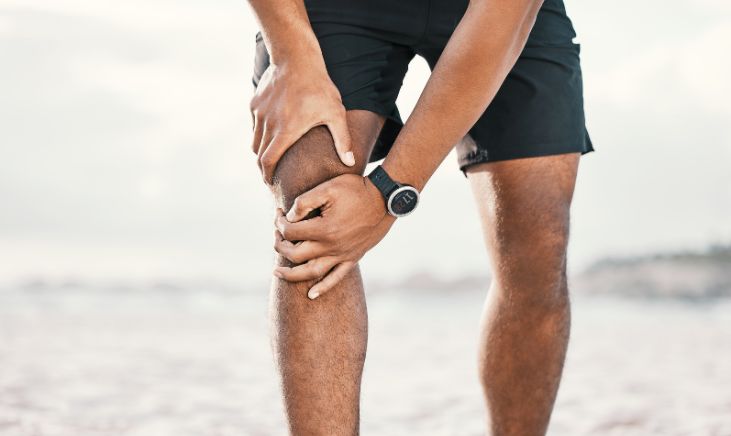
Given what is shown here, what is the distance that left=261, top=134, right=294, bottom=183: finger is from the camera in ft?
4.41

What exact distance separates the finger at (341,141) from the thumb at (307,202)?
0.09 m

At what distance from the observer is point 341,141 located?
1.35m

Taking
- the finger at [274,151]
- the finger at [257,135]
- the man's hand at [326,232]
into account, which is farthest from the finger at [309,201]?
the finger at [257,135]

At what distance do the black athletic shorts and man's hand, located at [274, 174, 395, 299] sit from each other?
232mm

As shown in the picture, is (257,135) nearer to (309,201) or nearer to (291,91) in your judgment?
(291,91)

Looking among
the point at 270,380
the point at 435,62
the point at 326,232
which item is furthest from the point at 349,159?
the point at 270,380

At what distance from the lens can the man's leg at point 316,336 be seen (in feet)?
4.18

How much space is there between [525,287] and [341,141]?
27.6 inches

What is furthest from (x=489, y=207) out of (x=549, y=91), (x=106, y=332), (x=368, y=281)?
(x=368, y=281)

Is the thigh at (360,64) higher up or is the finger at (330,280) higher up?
the thigh at (360,64)

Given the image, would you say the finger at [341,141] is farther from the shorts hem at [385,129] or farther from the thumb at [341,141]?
the shorts hem at [385,129]

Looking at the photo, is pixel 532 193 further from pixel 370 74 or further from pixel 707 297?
pixel 707 297

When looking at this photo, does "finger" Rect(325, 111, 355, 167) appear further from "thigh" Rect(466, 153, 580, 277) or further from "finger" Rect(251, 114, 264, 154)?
"thigh" Rect(466, 153, 580, 277)

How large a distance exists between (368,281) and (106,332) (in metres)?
8.29
